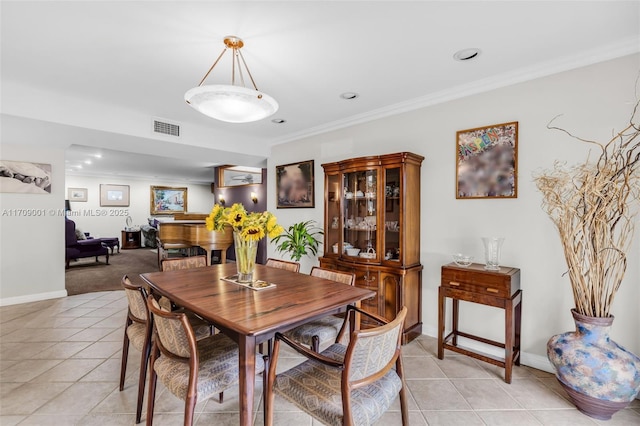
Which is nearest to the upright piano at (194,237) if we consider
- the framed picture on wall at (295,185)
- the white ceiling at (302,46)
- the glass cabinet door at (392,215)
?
the framed picture on wall at (295,185)

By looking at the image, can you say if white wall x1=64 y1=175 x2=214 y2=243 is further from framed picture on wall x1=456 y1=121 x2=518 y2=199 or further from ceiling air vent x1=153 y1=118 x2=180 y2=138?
framed picture on wall x1=456 y1=121 x2=518 y2=199

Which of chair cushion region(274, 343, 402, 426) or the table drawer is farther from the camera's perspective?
the table drawer

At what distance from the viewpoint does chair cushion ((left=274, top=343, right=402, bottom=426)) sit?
134 centimetres

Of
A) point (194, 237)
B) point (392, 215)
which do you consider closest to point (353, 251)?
point (392, 215)

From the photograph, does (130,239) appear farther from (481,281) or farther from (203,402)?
(481,281)

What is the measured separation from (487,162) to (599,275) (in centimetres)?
125

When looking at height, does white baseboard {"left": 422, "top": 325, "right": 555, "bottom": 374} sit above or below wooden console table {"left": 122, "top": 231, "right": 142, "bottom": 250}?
below

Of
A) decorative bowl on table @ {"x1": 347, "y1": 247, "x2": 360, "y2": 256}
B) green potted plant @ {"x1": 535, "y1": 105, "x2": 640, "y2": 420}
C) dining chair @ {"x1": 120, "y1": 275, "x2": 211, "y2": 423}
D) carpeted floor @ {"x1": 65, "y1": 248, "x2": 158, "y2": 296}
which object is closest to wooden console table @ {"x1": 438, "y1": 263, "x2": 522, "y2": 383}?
green potted plant @ {"x1": 535, "y1": 105, "x2": 640, "y2": 420}

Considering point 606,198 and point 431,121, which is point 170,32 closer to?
point 431,121

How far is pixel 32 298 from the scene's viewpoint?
435 cm

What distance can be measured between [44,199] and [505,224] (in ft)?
19.7

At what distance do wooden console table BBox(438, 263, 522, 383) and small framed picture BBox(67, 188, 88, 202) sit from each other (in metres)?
11.0

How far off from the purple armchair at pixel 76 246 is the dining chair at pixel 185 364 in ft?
21.3

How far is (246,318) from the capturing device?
1.48 meters
